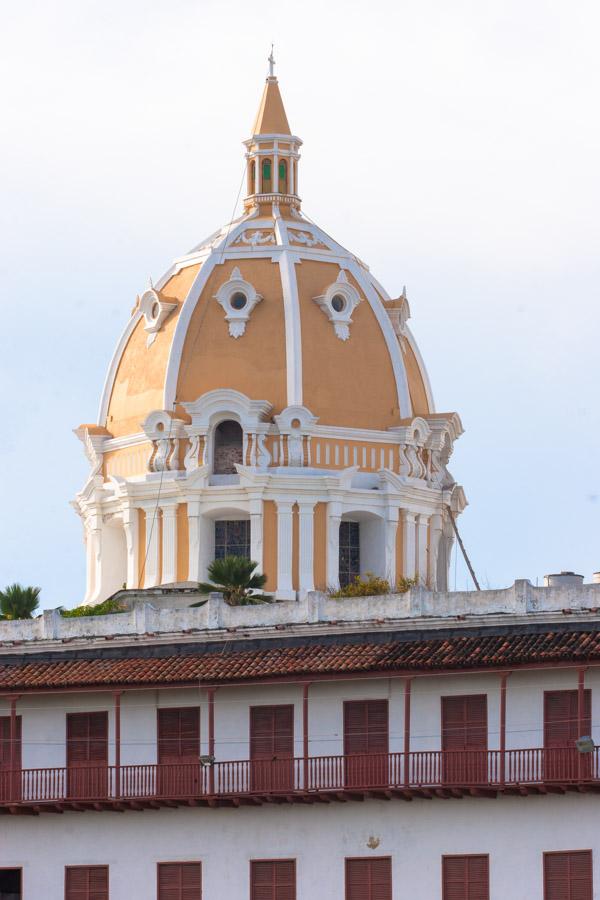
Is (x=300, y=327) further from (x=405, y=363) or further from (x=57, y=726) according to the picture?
(x=57, y=726)

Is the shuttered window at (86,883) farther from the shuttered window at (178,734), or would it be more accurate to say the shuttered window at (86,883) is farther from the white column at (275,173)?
the white column at (275,173)

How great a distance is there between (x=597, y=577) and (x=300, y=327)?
33.6 meters

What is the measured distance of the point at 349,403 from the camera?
121 metres

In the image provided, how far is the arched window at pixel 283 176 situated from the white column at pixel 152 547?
1381cm

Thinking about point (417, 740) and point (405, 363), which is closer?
point (417, 740)

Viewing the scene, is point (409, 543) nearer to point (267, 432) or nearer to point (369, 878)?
point (267, 432)

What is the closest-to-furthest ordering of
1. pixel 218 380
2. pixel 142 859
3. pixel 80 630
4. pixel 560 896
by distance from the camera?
pixel 560 896, pixel 142 859, pixel 80 630, pixel 218 380

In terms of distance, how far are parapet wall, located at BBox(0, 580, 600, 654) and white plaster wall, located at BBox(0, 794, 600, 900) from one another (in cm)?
585

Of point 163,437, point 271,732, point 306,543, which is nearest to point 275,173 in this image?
point 163,437

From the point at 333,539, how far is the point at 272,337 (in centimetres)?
745

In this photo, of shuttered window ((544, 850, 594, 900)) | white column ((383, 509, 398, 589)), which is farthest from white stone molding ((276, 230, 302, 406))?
shuttered window ((544, 850, 594, 900))

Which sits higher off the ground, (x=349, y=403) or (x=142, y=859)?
(x=349, y=403)

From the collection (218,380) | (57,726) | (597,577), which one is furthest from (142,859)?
(218,380)

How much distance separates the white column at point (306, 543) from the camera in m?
117
